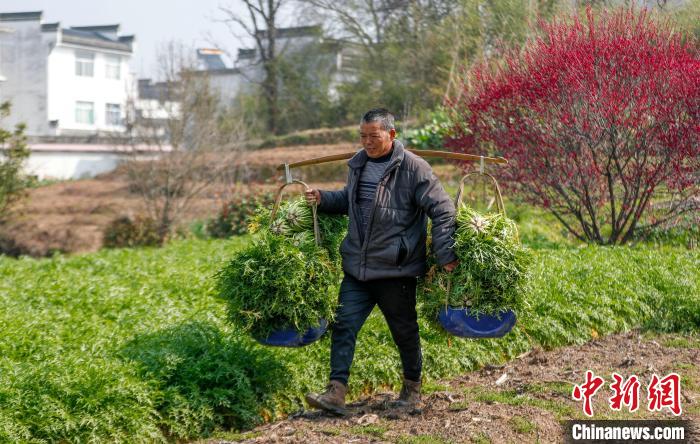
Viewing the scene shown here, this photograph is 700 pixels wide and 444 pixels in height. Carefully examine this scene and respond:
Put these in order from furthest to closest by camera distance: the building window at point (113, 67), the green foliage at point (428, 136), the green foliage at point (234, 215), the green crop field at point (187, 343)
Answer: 1. the building window at point (113, 67)
2. the green foliage at point (428, 136)
3. the green foliage at point (234, 215)
4. the green crop field at point (187, 343)

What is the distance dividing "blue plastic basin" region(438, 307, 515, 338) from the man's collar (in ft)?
3.25

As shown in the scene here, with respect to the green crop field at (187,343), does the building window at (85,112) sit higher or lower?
higher

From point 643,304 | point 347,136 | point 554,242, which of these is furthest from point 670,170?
point 347,136

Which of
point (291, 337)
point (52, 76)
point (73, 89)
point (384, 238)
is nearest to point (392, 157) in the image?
point (384, 238)

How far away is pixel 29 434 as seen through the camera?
499 centimetres

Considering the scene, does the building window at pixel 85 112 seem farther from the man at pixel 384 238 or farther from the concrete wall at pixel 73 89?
the man at pixel 384 238

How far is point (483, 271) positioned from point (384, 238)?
646 mm

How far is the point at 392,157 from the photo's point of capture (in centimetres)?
578

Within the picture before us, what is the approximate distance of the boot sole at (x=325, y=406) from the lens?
223 inches

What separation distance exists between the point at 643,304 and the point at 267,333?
14.8 feet

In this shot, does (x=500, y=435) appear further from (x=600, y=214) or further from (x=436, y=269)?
(x=600, y=214)

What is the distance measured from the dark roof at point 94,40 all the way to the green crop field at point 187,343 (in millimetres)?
42856

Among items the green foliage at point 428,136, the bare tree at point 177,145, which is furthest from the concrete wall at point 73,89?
the green foliage at point 428,136

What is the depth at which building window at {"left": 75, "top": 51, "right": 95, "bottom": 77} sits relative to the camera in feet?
169
